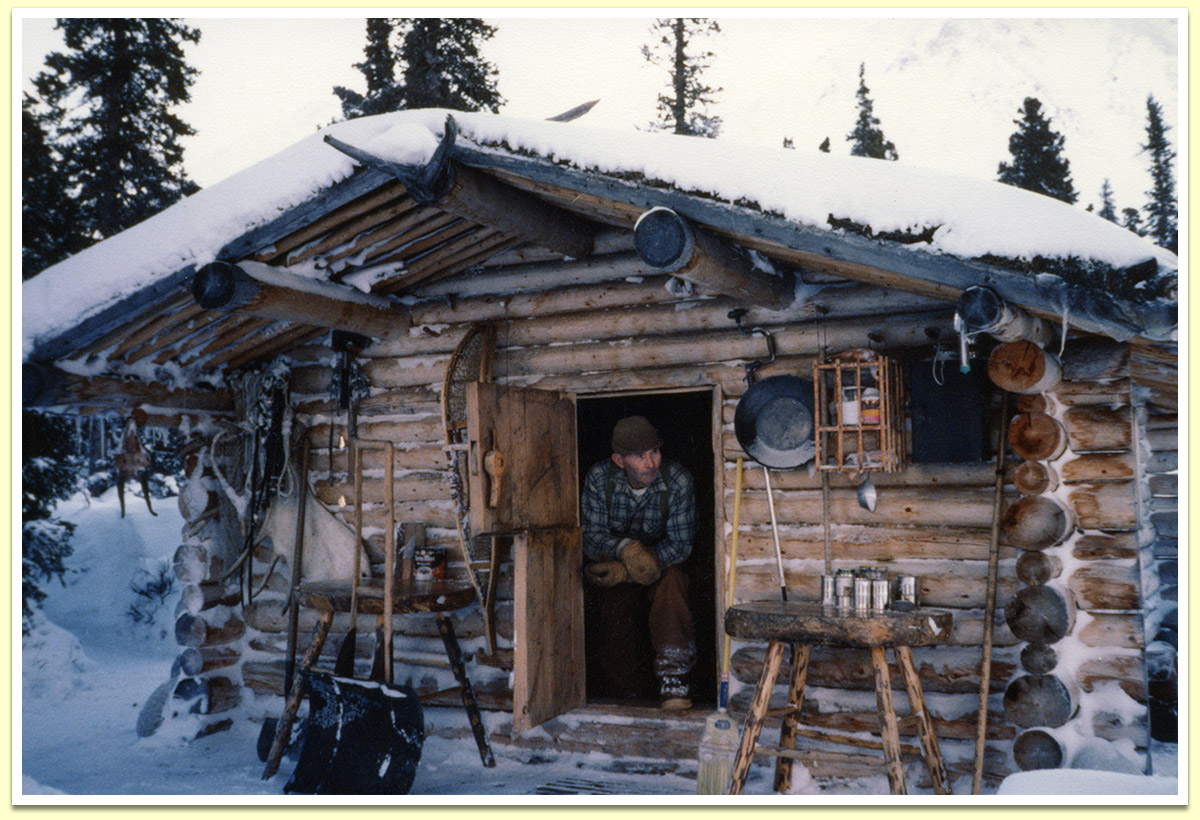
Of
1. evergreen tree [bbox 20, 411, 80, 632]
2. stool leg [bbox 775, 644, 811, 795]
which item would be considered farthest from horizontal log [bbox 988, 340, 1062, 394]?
evergreen tree [bbox 20, 411, 80, 632]

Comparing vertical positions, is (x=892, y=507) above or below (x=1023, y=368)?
below

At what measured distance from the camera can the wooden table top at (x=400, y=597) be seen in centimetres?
493

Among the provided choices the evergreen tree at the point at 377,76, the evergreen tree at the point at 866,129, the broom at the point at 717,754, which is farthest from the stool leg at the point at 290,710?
the evergreen tree at the point at 866,129

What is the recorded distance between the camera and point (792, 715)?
13.5ft

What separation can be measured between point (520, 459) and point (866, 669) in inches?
83.5

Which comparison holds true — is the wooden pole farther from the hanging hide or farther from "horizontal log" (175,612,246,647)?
"horizontal log" (175,612,246,647)

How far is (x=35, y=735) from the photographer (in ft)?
16.9

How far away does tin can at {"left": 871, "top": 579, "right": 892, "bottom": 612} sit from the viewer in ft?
13.5

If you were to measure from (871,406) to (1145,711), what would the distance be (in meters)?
1.76

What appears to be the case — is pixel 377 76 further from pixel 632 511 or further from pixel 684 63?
pixel 632 511

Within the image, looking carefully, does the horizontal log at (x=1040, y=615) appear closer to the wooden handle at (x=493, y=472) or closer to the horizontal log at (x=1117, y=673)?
the horizontal log at (x=1117, y=673)

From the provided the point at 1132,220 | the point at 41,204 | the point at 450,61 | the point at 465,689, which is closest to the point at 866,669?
the point at 465,689

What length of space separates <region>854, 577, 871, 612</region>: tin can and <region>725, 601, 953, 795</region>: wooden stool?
153 mm

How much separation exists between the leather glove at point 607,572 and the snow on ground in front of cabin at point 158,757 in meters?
1.04
